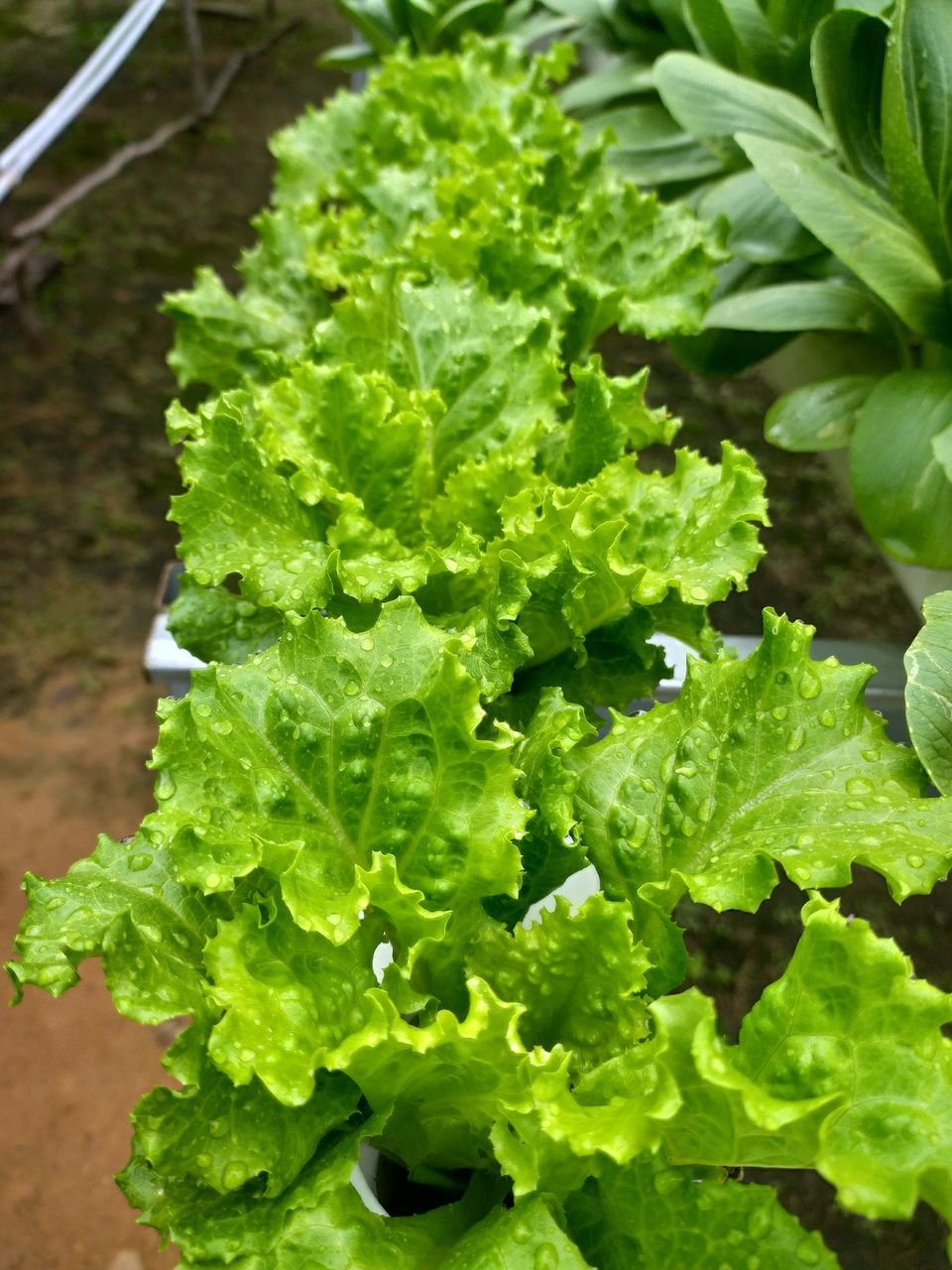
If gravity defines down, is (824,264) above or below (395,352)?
below

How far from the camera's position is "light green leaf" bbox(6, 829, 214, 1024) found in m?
0.85

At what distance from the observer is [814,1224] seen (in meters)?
1.34

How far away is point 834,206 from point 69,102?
1494 millimetres

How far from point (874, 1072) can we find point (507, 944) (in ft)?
1.01

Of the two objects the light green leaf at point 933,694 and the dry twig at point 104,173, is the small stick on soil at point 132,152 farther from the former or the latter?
the light green leaf at point 933,694

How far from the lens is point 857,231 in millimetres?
1454

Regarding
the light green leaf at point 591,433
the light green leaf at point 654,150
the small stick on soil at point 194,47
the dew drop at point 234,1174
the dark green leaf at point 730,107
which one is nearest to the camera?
the dew drop at point 234,1174

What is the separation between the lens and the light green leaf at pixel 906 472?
1.40 m

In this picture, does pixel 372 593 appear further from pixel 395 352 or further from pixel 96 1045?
pixel 96 1045

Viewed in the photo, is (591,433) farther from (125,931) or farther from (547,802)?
(125,931)

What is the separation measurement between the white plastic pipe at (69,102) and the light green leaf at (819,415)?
54.4 inches

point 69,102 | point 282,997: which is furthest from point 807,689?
point 69,102

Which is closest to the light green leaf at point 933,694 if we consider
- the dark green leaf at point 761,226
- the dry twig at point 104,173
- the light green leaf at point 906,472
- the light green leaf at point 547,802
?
the light green leaf at point 547,802

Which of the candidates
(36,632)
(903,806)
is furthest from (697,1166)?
(36,632)
